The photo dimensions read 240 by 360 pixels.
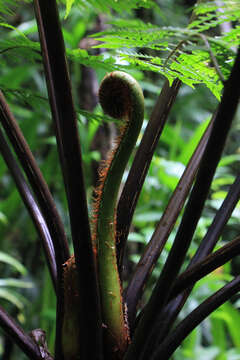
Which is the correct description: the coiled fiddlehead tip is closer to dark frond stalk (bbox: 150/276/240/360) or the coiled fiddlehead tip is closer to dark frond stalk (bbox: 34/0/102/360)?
dark frond stalk (bbox: 34/0/102/360)

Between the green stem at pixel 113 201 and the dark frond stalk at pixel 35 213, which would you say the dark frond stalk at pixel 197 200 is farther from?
the dark frond stalk at pixel 35 213

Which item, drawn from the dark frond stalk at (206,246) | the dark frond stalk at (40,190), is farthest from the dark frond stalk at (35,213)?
the dark frond stalk at (206,246)

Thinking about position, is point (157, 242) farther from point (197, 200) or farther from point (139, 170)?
point (197, 200)

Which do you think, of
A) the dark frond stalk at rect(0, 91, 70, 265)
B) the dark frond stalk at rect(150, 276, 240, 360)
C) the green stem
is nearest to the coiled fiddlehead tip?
the green stem

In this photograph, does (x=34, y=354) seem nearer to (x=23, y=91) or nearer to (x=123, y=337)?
(x=123, y=337)

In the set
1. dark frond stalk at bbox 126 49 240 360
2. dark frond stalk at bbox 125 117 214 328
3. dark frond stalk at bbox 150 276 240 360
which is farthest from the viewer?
dark frond stalk at bbox 125 117 214 328

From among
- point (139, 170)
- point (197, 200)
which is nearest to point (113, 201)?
point (139, 170)
